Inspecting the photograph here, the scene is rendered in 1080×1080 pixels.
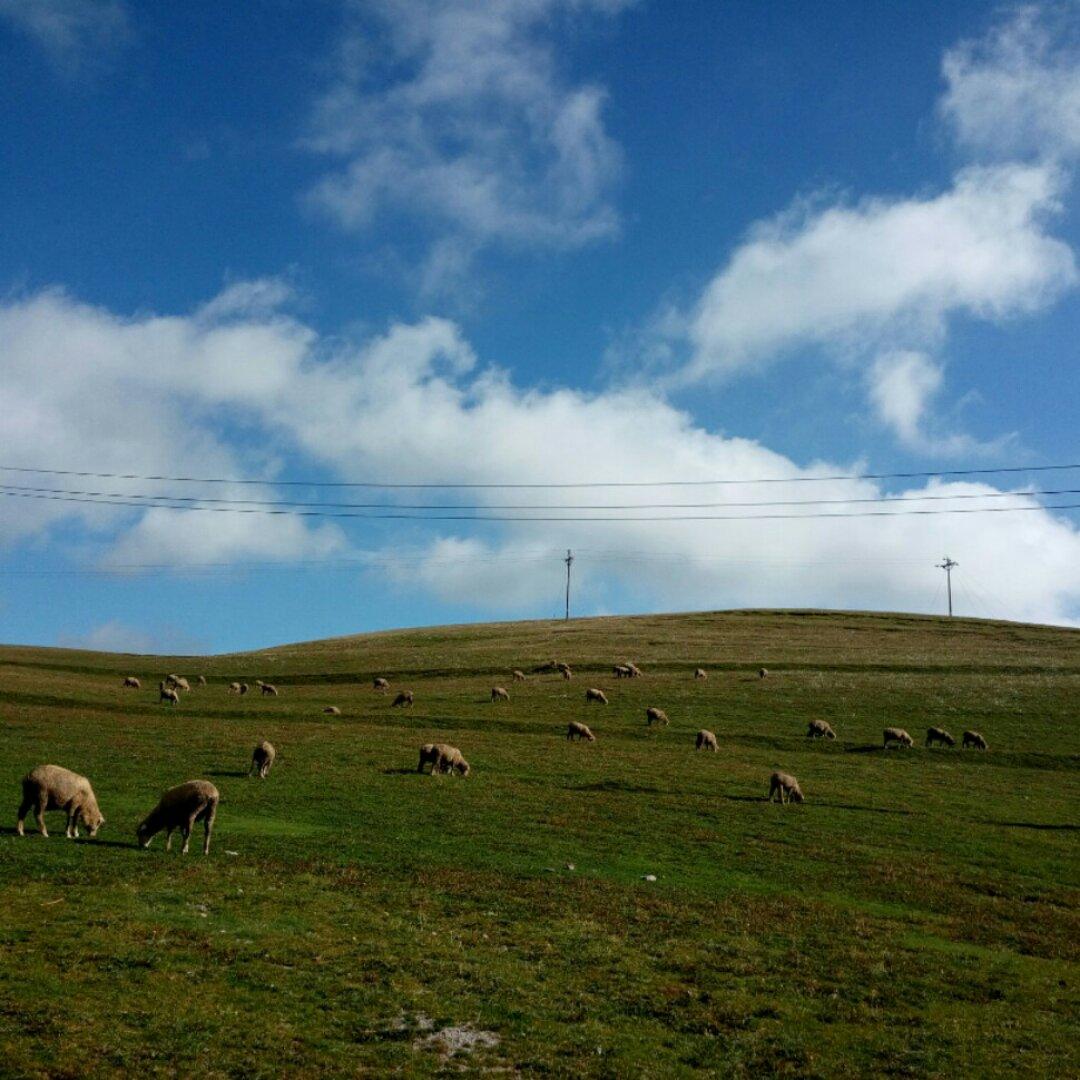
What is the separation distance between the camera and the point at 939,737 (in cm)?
5653

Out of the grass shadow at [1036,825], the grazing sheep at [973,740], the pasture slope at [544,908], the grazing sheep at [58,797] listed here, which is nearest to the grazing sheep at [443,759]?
the pasture slope at [544,908]

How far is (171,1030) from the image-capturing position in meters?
13.1

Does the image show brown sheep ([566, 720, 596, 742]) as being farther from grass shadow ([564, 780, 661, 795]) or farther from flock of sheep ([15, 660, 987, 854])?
grass shadow ([564, 780, 661, 795])

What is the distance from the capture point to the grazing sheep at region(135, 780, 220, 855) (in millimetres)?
23641

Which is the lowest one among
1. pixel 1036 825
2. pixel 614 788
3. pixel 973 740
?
pixel 1036 825

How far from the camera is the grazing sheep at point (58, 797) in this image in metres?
24.0

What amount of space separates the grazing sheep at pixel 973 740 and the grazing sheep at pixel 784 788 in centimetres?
2269

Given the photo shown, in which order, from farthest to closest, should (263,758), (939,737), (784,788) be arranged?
(939,737), (784,788), (263,758)

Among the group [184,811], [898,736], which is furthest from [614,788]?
[898,736]

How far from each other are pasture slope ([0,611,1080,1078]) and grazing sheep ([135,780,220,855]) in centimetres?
51

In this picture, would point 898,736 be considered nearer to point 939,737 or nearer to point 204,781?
point 939,737

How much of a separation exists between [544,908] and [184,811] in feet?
32.1

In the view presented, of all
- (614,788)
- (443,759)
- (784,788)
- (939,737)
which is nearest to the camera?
(784,788)

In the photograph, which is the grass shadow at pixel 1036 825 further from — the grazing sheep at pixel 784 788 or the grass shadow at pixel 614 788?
the grass shadow at pixel 614 788
